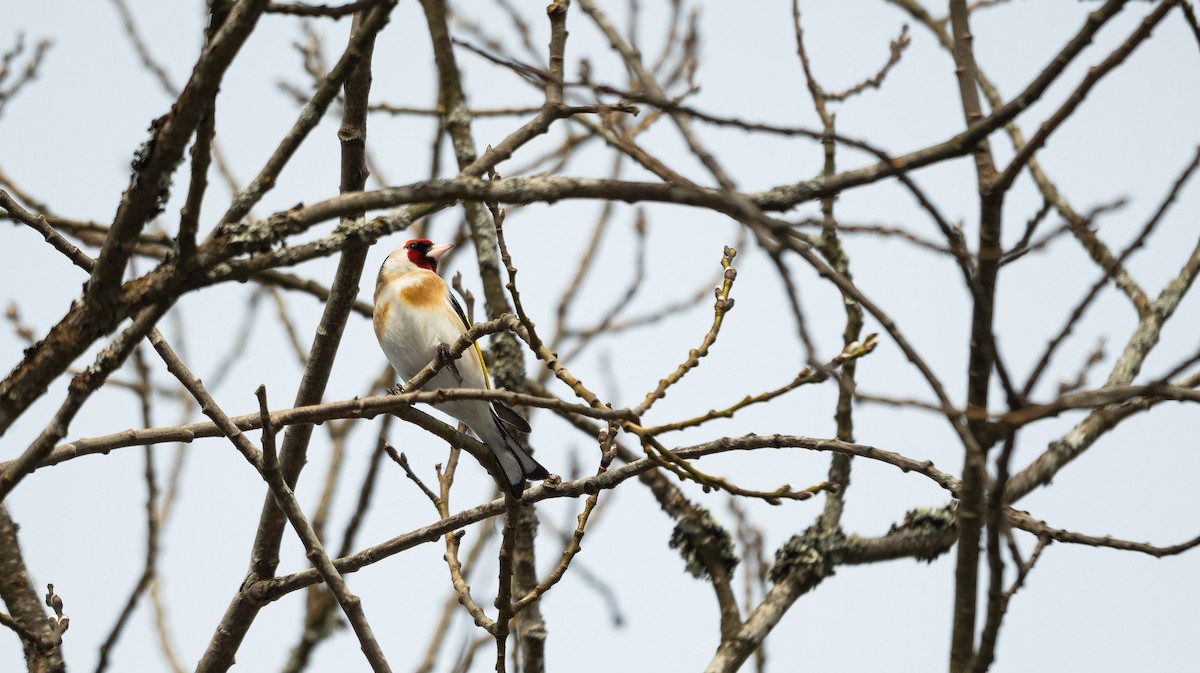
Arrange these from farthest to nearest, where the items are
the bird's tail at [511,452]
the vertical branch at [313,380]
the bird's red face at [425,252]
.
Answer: the bird's red face at [425,252]
the bird's tail at [511,452]
the vertical branch at [313,380]

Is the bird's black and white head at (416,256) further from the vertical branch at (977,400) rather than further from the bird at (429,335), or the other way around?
the vertical branch at (977,400)

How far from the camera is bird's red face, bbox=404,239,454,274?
565 centimetres

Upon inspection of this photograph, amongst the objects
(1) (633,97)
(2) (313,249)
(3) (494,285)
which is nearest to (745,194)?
(1) (633,97)

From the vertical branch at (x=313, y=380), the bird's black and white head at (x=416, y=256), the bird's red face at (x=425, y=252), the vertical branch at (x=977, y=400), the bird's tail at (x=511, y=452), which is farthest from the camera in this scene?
the bird's red face at (x=425, y=252)

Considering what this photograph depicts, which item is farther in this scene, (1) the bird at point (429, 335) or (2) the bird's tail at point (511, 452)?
(1) the bird at point (429, 335)

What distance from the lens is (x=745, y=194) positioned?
1.95 metres

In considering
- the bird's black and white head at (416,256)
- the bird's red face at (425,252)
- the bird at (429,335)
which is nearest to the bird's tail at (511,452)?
the bird at (429,335)

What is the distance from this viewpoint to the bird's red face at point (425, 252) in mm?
5648

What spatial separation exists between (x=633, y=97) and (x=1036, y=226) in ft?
2.75

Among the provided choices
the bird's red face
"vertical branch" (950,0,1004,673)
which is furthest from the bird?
"vertical branch" (950,0,1004,673)

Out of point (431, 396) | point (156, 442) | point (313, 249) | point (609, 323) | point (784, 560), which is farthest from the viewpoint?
point (609, 323)

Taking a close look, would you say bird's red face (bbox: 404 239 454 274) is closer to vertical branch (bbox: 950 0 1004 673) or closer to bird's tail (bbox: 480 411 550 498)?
bird's tail (bbox: 480 411 550 498)

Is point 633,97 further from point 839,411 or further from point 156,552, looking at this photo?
point 156,552

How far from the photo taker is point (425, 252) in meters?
5.73
